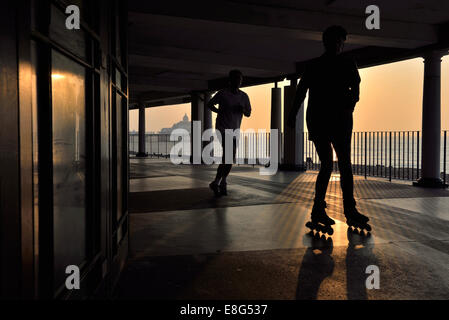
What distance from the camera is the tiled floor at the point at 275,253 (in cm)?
230

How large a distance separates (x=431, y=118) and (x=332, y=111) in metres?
6.37

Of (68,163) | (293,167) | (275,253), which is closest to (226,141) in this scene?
(275,253)

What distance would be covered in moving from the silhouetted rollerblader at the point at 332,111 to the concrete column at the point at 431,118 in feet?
19.3

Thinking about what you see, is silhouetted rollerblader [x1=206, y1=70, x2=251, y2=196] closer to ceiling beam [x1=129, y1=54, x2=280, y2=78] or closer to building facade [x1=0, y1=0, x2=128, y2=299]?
building facade [x1=0, y1=0, x2=128, y2=299]

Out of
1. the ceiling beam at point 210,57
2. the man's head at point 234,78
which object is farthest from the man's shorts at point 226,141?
the ceiling beam at point 210,57

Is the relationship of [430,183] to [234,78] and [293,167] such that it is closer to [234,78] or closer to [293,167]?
[293,167]

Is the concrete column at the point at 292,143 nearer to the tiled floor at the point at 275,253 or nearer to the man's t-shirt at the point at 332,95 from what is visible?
the tiled floor at the point at 275,253

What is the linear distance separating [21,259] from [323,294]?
1.68 m

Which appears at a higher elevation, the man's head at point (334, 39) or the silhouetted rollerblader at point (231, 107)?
the man's head at point (334, 39)

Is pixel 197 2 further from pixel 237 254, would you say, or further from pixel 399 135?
pixel 399 135

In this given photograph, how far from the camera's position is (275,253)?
3066mm

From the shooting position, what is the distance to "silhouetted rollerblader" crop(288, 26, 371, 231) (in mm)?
3785
